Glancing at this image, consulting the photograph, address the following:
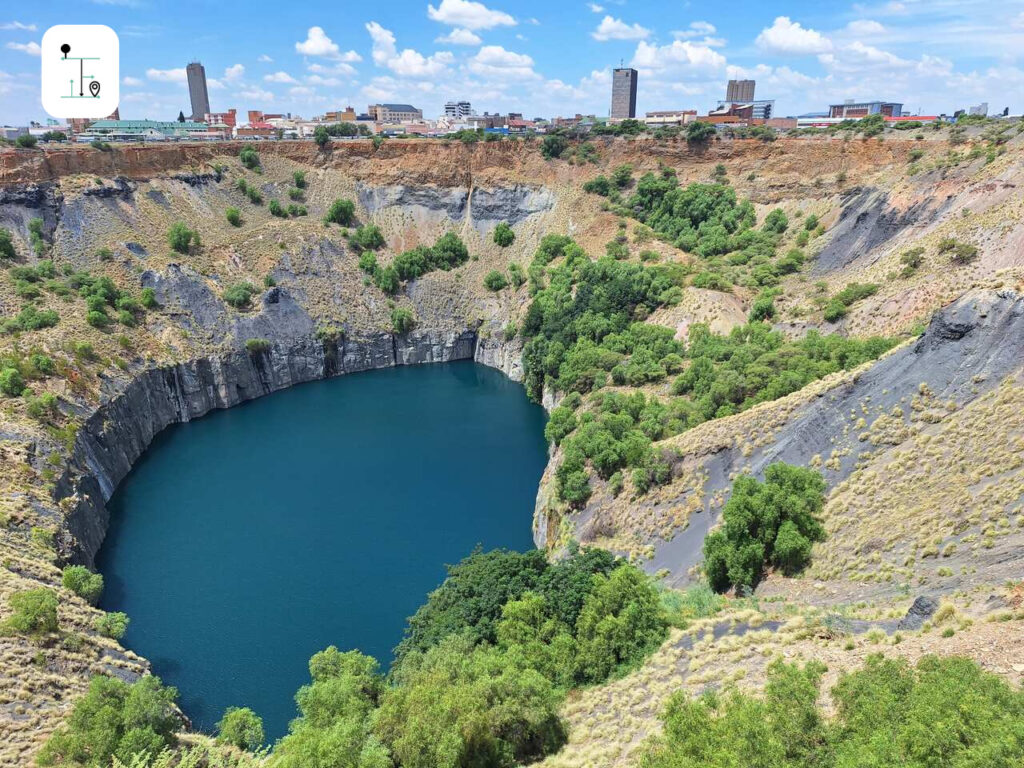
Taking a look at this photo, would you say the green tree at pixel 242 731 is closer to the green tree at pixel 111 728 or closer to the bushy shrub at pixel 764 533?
the green tree at pixel 111 728

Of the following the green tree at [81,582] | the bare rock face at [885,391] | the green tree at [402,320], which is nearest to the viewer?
the bare rock face at [885,391]

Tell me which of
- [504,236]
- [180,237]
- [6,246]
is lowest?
[6,246]

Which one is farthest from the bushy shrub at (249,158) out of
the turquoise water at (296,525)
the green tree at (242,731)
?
the green tree at (242,731)

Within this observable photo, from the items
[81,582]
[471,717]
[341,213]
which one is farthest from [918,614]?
[341,213]

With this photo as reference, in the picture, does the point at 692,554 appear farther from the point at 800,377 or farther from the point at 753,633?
the point at 800,377

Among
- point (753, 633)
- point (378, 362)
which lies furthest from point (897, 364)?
point (378, 362)

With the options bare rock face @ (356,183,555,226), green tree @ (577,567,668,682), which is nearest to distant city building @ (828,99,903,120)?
bare rock face @ (356,183,555,226)

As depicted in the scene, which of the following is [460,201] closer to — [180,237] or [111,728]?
[180,237]
